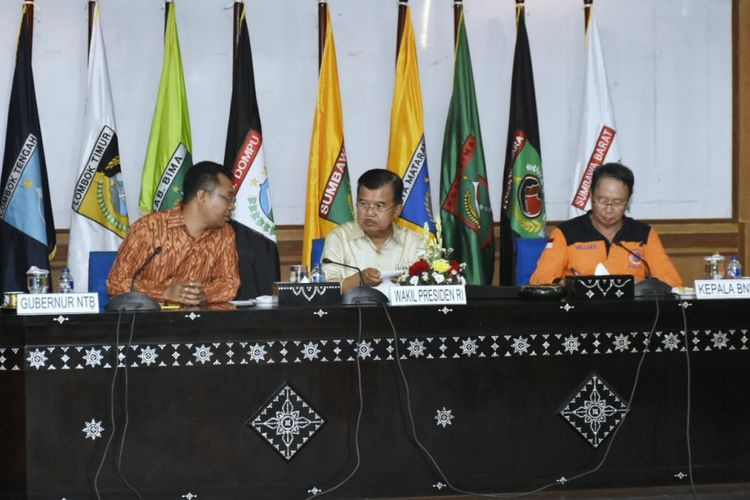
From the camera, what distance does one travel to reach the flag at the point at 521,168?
5.09m

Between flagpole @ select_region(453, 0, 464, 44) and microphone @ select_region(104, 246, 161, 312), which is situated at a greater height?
flagpole @ select_region(453, 0, 464, 44)

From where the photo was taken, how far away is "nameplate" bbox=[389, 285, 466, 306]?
2.95 m

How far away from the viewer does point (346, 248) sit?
3809mm

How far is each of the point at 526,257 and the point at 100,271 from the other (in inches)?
66.4

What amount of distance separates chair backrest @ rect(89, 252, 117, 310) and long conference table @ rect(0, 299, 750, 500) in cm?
87

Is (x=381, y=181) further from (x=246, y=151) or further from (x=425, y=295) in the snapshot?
(x=246, y=151)

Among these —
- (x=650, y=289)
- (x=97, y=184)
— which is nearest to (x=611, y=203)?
(x=650, y=289)

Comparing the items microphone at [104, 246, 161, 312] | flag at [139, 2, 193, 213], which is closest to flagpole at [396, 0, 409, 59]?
flag at [139, 2, 193, 213]

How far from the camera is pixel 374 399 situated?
288cm

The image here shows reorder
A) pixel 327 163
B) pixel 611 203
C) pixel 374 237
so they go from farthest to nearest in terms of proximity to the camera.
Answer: pixel 327 163 < pixel 374 237 < pixel 611 203

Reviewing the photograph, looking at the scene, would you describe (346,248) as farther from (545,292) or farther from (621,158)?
(621,158)

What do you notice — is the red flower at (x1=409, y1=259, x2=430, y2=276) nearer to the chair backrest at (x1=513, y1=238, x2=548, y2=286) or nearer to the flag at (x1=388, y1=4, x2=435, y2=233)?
the chair backrest at (x1=513, y1=238, x2=548, y2=286)

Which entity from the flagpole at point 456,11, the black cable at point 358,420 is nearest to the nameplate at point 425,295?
the black cable at point 358,420

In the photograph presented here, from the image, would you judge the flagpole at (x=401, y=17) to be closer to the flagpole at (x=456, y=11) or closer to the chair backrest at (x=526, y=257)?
the flagpole at (x=456, y=11)
